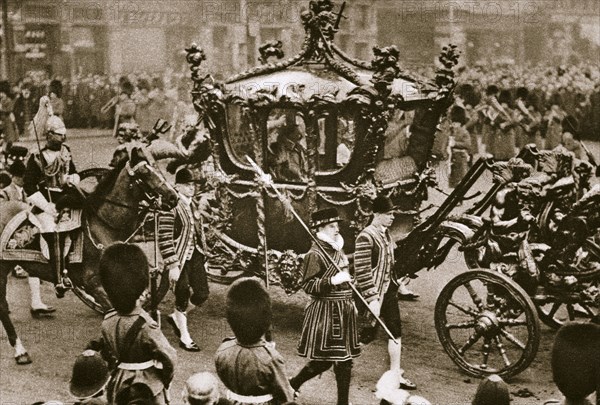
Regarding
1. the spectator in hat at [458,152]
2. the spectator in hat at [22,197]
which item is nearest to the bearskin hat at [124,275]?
the spectator in hat at [22,197]

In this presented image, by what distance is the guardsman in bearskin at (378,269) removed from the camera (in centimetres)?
641

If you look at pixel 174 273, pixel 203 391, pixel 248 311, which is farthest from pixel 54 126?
pixel 203 391

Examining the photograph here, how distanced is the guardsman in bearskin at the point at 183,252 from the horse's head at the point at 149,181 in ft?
0.79

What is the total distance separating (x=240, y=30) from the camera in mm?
17750

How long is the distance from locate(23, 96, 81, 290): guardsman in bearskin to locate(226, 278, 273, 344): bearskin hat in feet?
10.6

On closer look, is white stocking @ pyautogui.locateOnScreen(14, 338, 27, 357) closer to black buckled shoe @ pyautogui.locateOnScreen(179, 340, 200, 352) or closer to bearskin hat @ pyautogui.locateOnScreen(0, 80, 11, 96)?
black buckled shoe @ pyautogui.locateOnScreen(179, 340, 200, 352)

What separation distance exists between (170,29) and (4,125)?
14.0ft

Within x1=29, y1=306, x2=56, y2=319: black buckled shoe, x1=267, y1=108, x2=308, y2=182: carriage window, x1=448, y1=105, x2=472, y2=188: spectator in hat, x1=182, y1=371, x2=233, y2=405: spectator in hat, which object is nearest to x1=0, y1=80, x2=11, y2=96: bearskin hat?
x1=29, y1=306, x2=56, y2=319: black buckled shoe

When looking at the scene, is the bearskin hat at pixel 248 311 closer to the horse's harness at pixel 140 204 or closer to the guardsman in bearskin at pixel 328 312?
the guardsman in bearskin at pixel 328 312

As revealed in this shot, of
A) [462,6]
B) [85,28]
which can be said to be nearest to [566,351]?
[85,28]

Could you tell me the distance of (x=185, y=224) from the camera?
7922mm

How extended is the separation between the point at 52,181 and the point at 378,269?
137 inches

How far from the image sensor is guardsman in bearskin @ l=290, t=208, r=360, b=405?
243 inches

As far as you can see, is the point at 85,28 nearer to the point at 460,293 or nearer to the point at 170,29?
the point at 170,29
